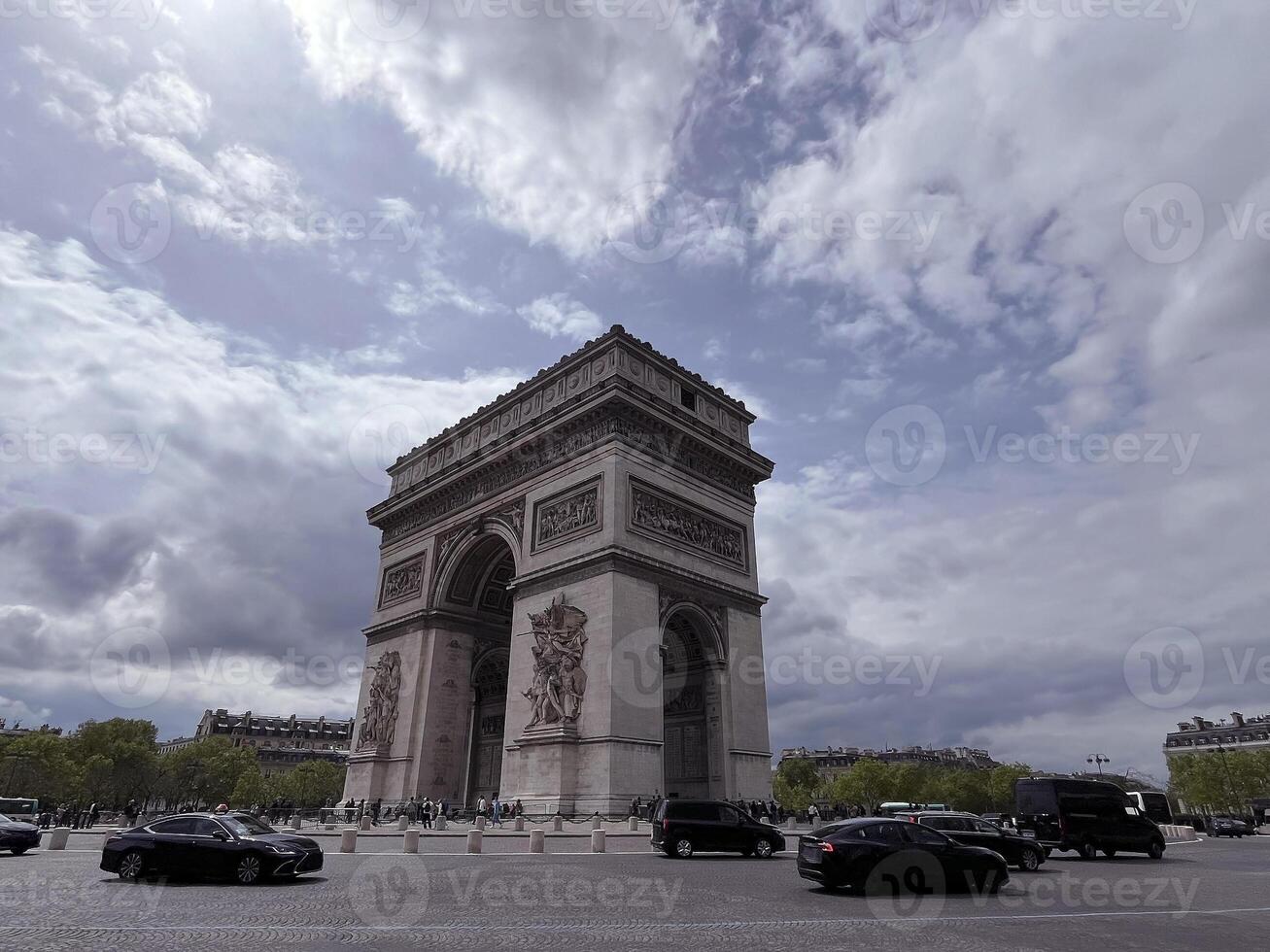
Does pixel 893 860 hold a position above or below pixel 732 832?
below

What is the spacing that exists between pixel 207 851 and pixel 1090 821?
22.1 m

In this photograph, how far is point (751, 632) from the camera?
34.9 metres

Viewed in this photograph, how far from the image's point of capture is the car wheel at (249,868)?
12797mm

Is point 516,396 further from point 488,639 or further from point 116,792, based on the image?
point 116,792

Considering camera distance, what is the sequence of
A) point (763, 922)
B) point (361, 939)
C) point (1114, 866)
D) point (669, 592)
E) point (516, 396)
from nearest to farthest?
point (361, 939) < point (763, 922) < point (1114, 866) < point (669, 592) < point (516, 396)

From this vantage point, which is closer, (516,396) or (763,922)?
(763,922)

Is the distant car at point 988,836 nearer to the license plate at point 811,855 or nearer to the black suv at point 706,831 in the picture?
the license plate at point 811,855

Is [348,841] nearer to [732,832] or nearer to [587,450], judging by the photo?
[732,832]

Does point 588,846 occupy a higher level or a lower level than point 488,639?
lower

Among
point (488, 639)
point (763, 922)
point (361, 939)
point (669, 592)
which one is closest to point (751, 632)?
point (669, 592)

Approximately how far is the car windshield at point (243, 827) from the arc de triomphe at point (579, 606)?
14477 millimetres

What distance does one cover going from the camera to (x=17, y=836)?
62.8 feet

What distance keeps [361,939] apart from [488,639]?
32.4 m

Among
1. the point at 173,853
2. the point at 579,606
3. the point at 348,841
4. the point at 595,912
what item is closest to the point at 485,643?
the point at 579,606
